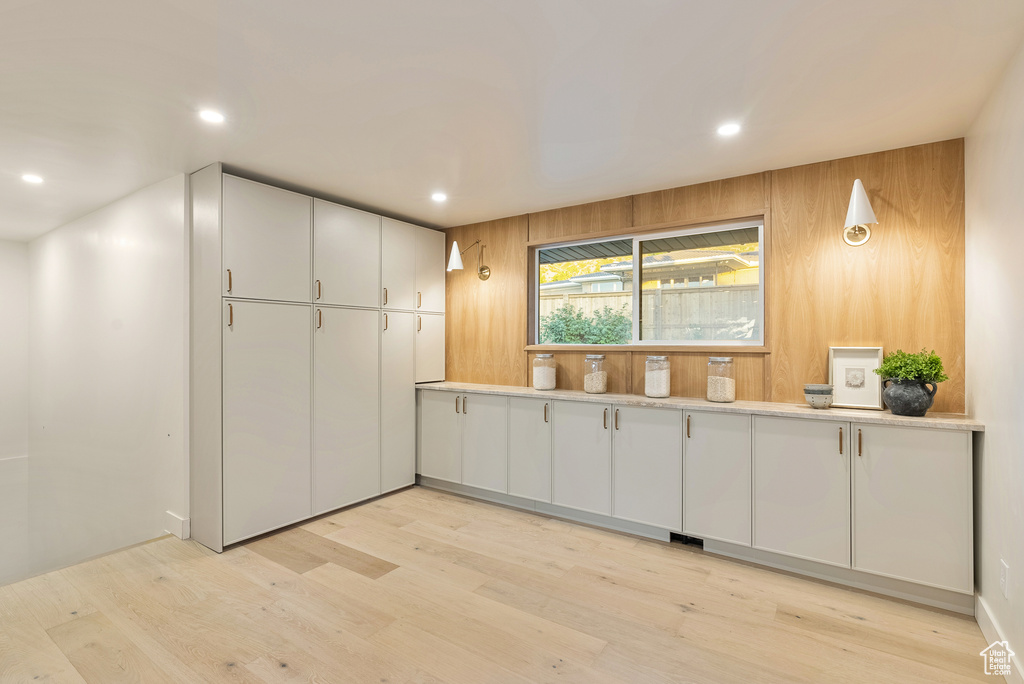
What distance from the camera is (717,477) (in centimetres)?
298

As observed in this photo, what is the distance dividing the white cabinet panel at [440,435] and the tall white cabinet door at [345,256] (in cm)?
99

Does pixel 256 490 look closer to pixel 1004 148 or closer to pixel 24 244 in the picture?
pixel 1004 148

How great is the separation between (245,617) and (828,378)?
3.41 m

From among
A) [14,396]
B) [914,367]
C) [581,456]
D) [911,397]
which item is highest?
[914,367]

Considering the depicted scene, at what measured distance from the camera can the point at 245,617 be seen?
2.33m

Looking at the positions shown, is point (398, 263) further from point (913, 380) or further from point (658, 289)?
point (913, 380)

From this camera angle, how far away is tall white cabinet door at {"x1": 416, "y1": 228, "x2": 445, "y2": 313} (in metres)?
4.43

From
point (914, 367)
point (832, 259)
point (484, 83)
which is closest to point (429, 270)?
point (484, 83)

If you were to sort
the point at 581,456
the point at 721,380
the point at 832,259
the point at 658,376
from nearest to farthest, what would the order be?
the point at 832,259
the point at 721,380
the point at 658,376
the point at 581,456

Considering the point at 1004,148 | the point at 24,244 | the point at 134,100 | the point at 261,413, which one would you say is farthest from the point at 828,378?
the point at 24,244

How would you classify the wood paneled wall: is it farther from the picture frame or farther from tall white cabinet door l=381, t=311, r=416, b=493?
tall white cabinet door l=381, t=311, r=416, b=493

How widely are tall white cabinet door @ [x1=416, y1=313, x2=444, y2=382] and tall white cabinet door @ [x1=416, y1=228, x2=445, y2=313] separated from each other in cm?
9

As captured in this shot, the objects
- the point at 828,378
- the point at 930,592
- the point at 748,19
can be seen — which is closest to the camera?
the point at 748,19

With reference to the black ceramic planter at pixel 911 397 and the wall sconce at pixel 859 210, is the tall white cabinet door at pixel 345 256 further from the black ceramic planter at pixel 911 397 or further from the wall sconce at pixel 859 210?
the black ceramic planter at pixel 911 397
